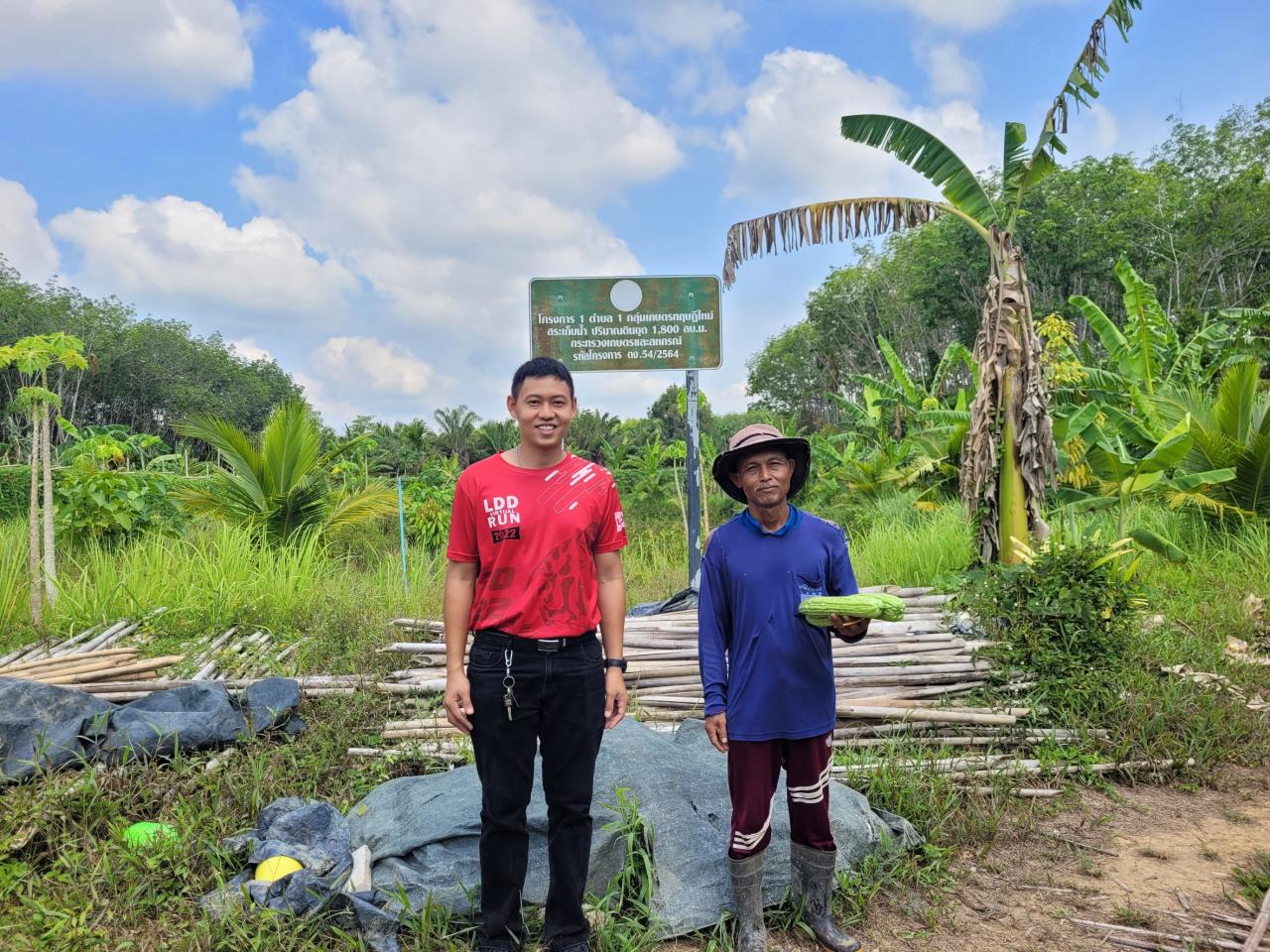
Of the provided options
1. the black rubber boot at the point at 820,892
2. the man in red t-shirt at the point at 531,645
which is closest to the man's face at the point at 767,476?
the man in red t-shirt at the point at 531,645

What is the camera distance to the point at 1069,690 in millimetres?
4953

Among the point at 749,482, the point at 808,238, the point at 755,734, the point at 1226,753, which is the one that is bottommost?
the point at 1226,753

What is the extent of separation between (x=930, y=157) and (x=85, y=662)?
7629mm

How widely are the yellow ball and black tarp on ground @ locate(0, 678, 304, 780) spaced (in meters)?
1.30

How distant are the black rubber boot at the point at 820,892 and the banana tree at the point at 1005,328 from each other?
192 inches

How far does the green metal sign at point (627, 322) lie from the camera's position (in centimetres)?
713

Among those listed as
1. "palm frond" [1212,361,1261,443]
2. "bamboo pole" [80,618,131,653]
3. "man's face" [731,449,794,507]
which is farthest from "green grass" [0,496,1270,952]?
"man's face" [731,449,794,507]

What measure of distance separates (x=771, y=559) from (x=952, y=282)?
28.4 meters

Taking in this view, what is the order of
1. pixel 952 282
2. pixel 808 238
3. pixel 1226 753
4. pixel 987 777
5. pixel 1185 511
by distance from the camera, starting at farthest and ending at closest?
pixel 952 282 < pixel 1185 511 < pixel 808 238 < pixel 1226 753 < pixel 987 777

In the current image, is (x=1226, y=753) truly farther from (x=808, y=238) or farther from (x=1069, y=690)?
(x=808, y=238)

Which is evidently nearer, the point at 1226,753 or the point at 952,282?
the point at 1226,753

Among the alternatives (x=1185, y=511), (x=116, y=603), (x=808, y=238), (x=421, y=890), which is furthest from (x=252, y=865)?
(x=1185, y=511)

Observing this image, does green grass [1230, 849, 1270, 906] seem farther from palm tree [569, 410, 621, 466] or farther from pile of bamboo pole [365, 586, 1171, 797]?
palm tree [569, 410, 621, 466]

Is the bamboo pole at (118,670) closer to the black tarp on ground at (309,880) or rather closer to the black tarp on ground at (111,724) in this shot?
the black tarp on ground at (111,724)
